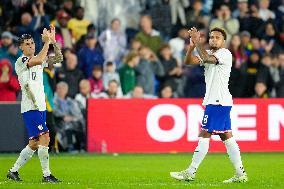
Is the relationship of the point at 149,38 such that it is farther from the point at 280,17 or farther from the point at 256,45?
the point at 280,17

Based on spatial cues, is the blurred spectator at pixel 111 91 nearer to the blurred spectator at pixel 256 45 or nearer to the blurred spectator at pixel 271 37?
the blurred spectator at pixel 256 45

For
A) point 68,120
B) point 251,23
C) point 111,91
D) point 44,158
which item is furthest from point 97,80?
point 44,158

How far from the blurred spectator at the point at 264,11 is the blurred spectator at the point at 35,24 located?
617 cm

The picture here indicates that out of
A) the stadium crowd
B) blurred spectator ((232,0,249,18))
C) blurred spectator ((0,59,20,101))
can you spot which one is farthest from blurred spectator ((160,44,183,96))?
blurred spectator ((0,59,20,101))

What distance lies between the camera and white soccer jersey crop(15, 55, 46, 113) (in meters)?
15.5

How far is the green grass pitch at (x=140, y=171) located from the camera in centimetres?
1498

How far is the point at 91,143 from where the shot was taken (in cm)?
2319

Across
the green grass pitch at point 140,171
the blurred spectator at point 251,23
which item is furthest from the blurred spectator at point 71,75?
the blurred spectator at point 251,23

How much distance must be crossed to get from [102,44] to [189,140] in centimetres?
455

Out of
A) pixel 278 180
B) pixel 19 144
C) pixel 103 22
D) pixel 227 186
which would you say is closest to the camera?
pixel 227 186

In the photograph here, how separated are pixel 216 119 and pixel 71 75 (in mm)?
9997

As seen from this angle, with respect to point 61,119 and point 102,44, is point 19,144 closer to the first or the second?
point 61,119

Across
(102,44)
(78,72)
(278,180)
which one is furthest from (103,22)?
(278,180)

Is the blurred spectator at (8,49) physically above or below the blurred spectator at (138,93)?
above
